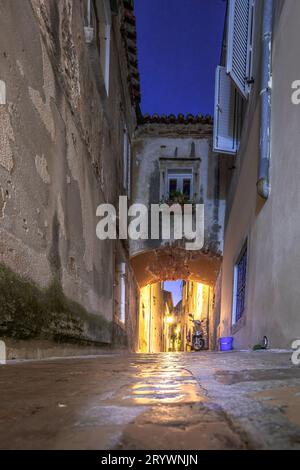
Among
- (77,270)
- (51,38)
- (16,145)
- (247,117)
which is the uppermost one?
(247,117)

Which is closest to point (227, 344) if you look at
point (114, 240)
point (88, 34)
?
point (114, 240)

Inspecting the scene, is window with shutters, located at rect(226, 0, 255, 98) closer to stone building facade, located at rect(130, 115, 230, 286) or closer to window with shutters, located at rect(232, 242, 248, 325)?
window with shutters, located at rect(232, 242, 248, 325)

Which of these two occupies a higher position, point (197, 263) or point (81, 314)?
point (197, 263)

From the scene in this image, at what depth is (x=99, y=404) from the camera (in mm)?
968

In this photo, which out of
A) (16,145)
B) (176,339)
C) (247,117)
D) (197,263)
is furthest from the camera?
(176,339)

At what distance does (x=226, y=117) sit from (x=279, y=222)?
16.0ft

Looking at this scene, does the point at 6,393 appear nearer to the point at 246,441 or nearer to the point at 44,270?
the point at 246,441

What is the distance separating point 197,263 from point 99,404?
9.77 metres

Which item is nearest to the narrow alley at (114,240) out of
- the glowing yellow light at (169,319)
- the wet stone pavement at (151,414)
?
the wet stone pavement at (151,414)

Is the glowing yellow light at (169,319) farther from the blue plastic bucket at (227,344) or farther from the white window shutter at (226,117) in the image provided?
the blue plastic bucket at (227,344)

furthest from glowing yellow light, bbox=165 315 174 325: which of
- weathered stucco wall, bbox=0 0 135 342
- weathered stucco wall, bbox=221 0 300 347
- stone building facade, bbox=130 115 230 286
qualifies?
weathered stucco wall, bbox=221 0 300 347

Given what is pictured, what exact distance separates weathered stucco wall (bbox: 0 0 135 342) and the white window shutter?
9.35 ft

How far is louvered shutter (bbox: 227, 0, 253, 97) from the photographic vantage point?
580 centimetres
